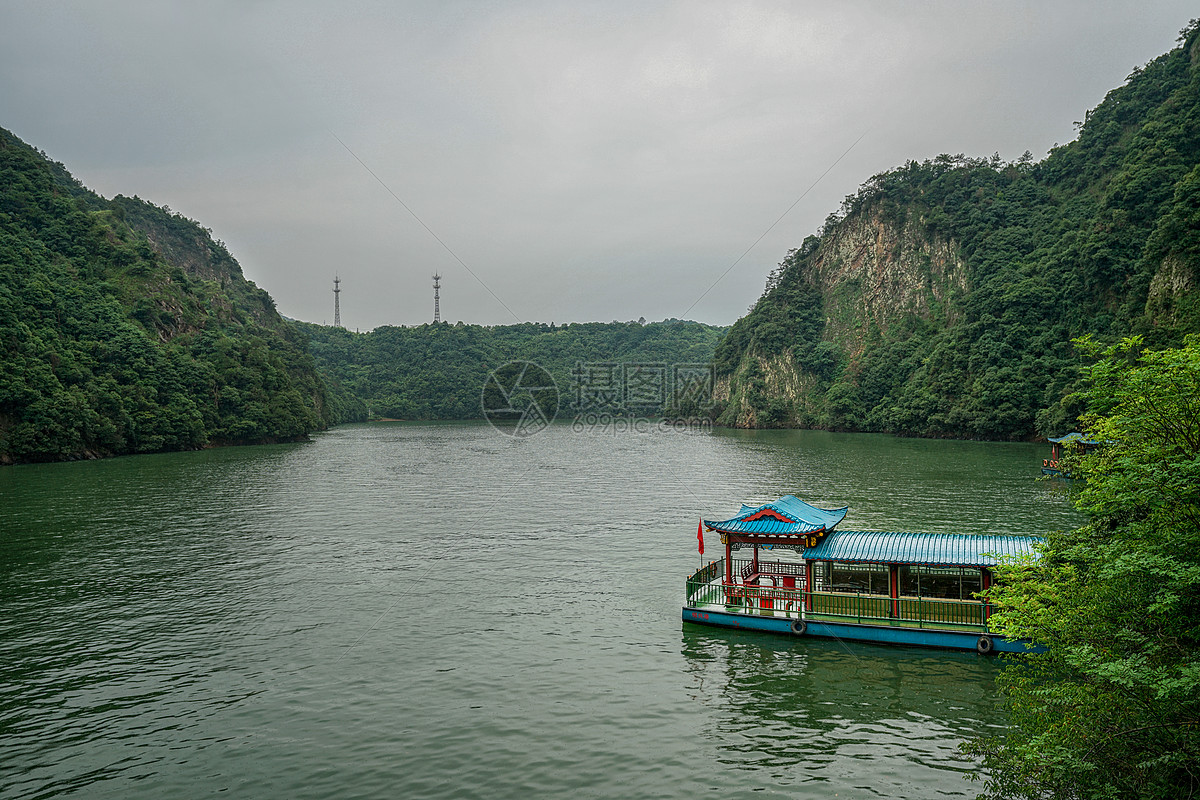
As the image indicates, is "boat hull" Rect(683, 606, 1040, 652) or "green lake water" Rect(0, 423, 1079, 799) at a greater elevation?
"boat hull" Rect(683, 606, 1040, 652)

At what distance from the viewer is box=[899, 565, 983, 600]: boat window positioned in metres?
22.0

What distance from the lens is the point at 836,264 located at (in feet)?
541

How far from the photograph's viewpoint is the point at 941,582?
2248cm

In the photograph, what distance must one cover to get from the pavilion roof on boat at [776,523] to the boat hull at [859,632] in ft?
8.50

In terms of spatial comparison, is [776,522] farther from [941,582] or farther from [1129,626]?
[1129,626]

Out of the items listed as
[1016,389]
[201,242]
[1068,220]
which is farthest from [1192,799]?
[201,242]

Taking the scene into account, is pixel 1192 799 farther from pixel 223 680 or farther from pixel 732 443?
pixel 732 443

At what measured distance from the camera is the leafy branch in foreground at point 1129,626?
10.2m

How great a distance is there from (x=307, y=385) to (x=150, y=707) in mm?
134559

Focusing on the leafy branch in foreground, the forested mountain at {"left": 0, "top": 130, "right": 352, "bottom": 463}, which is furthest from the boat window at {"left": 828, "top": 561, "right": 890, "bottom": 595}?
the forested mountain at {"left": 0, "top": 130, "right": 352, "bottom": 463}

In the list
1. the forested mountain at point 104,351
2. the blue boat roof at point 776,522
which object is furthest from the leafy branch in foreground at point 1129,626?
the forested mountain at point 104,351

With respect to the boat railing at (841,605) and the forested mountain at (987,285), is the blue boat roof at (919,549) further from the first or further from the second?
the forested mountain at (987,285)

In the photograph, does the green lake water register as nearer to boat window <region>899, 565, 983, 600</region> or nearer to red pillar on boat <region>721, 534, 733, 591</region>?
red pillar on boat <region>721, 534, 733, 591</region>

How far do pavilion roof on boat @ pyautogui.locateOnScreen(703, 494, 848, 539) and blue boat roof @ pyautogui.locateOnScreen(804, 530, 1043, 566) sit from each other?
2.23 feet
